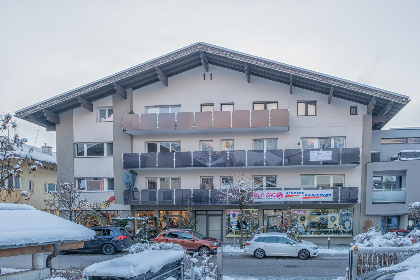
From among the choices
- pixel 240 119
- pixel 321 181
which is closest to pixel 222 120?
pixel 240 119

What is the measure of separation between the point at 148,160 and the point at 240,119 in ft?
23.8

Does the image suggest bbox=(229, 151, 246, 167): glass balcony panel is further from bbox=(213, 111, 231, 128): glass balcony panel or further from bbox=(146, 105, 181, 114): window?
bbox=(146, 105, 181, 114): window

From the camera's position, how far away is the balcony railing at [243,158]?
77.6 feet

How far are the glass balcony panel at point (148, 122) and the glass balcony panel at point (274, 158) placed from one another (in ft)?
27.2

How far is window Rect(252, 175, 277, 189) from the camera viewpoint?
25.4m

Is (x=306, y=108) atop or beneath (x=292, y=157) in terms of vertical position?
atop

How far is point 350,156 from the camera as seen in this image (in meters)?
23.4

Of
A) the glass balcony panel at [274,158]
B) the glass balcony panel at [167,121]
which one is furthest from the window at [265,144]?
the glass balcony panel at [167,121]

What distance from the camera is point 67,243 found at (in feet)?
17.7

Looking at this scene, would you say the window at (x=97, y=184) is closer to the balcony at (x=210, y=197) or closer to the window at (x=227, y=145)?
the balcony at (x=210, y=197)

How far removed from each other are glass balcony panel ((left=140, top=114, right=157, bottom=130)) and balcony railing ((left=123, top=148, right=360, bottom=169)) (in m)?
1.96

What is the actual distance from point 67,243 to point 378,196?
23659 millimetres

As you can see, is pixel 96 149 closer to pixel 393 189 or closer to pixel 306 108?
pixel 306 108

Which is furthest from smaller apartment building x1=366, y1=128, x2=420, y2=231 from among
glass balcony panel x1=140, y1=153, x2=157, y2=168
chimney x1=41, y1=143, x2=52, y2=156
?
chimney x1=41, y1=143, x2=52, y2=156
